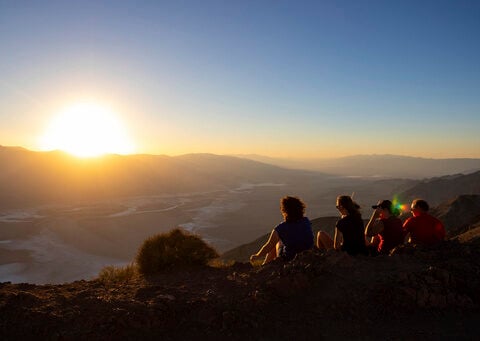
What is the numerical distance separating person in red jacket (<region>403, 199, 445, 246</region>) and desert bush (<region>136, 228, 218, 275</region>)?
355 cm

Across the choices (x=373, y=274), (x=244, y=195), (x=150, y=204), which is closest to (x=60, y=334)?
(x=373, y=274)

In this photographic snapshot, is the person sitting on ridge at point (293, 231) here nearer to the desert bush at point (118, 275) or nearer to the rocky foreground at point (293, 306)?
the rocky foreground at point (293, 306)

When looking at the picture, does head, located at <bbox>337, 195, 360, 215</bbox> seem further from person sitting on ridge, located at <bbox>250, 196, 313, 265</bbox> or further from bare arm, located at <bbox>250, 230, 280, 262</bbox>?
bare arm, located at <bbox>250, 230, 280, 262</bbox>

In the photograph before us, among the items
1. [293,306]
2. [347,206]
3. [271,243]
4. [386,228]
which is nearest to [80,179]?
[271,243]

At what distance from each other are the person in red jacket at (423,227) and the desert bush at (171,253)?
3553mm

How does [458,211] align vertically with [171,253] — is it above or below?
below

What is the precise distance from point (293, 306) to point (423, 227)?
3080 mm

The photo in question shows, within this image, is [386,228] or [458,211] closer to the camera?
[386,228]

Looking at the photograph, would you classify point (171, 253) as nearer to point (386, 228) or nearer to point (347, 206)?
point (347, 206)

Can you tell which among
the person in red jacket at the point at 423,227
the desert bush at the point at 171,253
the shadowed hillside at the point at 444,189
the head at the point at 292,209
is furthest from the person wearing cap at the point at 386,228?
the shadowed hillside at the point at 444,189

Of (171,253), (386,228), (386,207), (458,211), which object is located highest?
(386,207)

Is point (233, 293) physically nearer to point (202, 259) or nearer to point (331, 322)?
point (331, 322)

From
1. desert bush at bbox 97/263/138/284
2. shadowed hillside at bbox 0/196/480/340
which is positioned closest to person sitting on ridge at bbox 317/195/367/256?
shadowed hillside at bbox 0/196/480/340

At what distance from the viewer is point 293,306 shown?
439 cm
